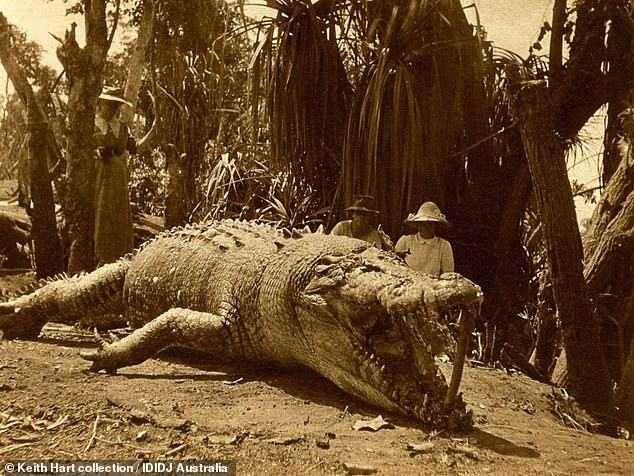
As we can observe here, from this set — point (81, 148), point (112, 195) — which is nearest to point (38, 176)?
point (81, 148)

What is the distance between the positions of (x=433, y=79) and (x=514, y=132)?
Answer: 1018 mm

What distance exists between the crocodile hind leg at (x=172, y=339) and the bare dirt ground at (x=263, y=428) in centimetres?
11

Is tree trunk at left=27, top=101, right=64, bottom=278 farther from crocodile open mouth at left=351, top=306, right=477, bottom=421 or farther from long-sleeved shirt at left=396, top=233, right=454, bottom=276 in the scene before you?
crocodile open mouth at left=351, top=306, right=477, bottom=421

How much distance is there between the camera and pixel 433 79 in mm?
6777

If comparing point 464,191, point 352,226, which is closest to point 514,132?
point 464,191

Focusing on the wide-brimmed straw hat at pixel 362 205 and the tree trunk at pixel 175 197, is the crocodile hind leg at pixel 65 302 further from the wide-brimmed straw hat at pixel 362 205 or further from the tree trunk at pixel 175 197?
the tree trunk at pixel 175 197

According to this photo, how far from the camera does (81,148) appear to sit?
8016 mm

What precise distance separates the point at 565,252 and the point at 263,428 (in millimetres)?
2475

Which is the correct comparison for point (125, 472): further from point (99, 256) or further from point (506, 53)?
point (506, 53)

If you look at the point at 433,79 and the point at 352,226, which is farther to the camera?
the point at 433,79

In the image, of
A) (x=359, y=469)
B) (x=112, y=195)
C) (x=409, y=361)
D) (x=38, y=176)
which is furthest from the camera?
(x=38, y=176)

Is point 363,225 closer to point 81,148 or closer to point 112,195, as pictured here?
point 112,195

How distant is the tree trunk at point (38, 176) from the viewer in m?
8.45

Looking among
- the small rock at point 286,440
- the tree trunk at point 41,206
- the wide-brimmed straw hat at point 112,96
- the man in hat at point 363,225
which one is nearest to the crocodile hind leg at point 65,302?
the man in hat at point 363,225
